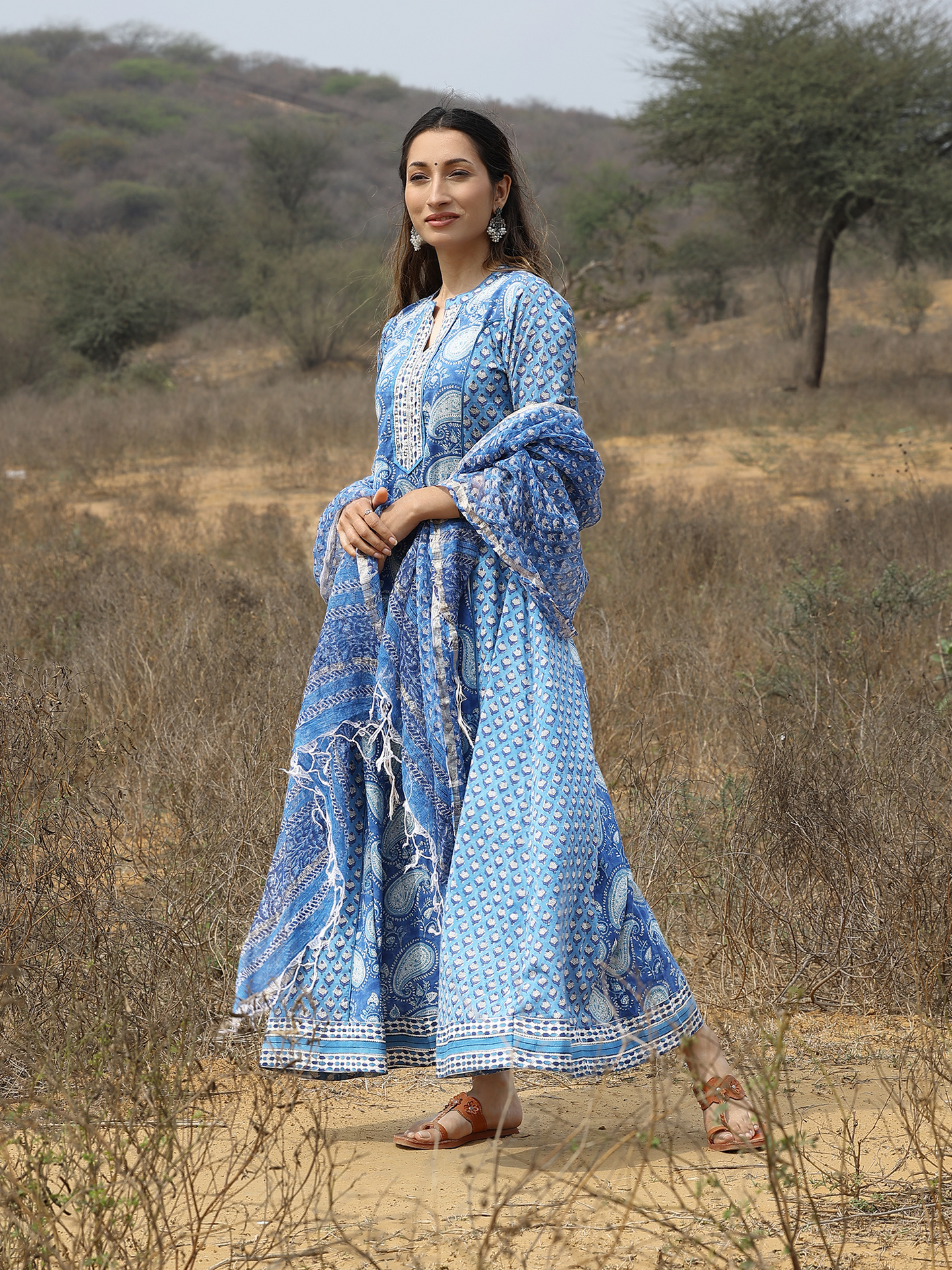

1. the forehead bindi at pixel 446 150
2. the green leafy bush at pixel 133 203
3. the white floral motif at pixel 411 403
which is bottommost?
the white floral motif at pixel 411 403

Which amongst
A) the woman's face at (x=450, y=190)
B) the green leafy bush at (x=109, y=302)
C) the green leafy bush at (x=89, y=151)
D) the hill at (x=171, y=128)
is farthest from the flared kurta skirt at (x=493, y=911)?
the green leafy bush at (x=89, y=151)

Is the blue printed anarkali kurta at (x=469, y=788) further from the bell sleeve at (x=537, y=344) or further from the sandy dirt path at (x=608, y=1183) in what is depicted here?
the sandy dirt path at (x=608, y=1183)

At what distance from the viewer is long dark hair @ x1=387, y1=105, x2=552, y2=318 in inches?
86.7

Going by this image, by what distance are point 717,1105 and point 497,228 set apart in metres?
1.56

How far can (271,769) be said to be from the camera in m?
3.38

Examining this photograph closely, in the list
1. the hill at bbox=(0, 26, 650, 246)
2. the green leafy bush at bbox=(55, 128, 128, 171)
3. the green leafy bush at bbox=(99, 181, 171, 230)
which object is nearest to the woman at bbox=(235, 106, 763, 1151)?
the hill at bbox=(0, 26, 650, 246)

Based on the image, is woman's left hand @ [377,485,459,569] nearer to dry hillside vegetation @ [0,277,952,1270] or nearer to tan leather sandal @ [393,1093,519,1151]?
dry hillside vegetation @ [0,277,952,1270]

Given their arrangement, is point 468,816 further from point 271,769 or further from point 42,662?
point 42,662

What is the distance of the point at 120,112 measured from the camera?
48.0m

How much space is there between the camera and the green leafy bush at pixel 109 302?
20.7 metres

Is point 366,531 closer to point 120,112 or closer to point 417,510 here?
point 417,510

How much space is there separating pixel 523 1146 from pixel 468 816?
0.62m

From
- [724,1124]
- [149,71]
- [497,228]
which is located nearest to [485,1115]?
[724,1124]

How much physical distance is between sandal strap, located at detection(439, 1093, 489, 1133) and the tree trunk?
44.8 ft
